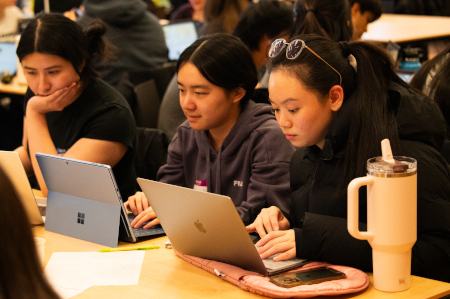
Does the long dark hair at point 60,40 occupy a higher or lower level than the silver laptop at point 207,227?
higher

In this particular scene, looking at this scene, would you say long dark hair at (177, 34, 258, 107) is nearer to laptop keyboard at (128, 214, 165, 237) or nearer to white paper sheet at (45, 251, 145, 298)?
laptop keyboard at (128, 214, 165, 237)

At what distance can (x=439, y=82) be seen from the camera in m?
2.06

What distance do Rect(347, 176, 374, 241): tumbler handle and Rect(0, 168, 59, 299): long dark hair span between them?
65cm

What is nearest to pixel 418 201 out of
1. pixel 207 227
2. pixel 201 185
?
pixel 207 227

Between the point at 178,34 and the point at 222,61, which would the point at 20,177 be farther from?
the point at 178,34

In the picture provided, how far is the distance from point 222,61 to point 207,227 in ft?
2.37

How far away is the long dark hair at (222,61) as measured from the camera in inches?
72.5

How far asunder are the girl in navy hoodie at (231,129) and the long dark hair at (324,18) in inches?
29.2

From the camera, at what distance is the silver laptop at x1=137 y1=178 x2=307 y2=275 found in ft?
4.05

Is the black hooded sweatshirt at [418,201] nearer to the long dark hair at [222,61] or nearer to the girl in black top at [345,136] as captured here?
the girl in black top at [345,136]

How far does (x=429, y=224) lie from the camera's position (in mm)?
1271

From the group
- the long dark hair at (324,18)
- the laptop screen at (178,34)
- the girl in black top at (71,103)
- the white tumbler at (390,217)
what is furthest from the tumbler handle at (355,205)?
the laptop screen at (178,34)

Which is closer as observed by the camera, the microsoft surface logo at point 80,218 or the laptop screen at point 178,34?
the microsoft surface logo at point 80,218

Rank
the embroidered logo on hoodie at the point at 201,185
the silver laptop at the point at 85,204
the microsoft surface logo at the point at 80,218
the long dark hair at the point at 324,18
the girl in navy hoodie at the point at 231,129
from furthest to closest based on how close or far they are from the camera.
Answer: the long dark hair at the point at 324,18 < the embroidered logo on hoodie at the point at 201,185 < the girl in navy hoodie at the point at 231,129 < the microsoft surface logo at the point at 80,218 < the silver laptop at the point at 85,204
